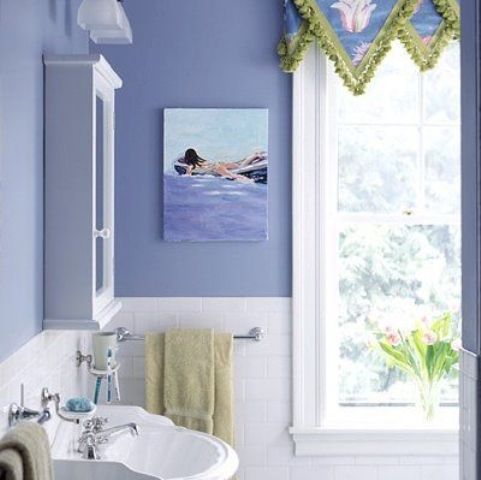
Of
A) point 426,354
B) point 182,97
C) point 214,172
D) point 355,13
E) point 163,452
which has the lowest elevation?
point 163,452

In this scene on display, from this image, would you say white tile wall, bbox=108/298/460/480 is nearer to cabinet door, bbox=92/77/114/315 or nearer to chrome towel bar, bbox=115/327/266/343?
chrome towel bar, bbox=115/327/266/343

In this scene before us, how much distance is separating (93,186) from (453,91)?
1744 mm

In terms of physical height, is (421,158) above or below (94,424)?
above

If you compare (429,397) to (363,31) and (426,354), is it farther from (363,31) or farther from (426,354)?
(363,31)

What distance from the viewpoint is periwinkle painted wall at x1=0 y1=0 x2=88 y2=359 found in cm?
226

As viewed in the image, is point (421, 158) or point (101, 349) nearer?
point (101, 349)

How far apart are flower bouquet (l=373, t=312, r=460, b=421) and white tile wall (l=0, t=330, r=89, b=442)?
1.22m

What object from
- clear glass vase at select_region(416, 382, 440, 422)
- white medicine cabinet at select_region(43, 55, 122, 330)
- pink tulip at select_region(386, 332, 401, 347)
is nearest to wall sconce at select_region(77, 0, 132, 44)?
white medicine cabinet at select_region(43, 55, 122, 330)

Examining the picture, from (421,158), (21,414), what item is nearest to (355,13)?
(421,158)

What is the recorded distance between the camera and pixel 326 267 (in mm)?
3758

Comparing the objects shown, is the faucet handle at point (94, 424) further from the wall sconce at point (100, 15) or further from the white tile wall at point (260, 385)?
the wall sconce at point (100, 15)

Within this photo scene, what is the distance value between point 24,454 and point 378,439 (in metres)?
2.26

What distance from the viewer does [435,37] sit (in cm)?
369

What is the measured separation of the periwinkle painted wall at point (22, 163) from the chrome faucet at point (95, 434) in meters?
0.34
